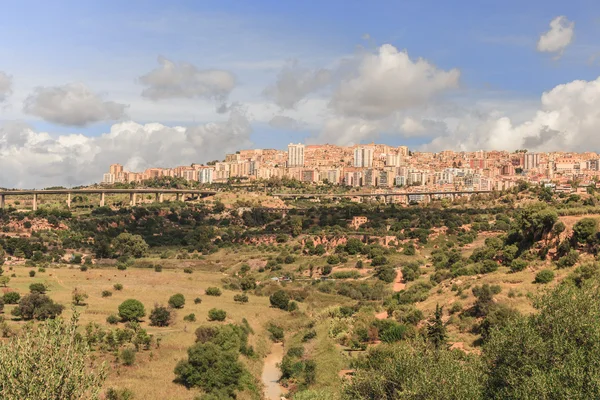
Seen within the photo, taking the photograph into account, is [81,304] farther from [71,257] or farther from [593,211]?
[593,211]

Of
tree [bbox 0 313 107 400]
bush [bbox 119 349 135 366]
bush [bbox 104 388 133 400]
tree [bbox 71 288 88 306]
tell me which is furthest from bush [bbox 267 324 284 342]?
tree [bbox 0 313 107 400]

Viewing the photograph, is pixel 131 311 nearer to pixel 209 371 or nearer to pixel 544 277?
pixel 209 371

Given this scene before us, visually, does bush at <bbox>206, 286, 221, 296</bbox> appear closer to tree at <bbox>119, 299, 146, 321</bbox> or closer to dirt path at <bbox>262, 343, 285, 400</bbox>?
dirt path at <bbox>262, 343, 285, 400</bbox>

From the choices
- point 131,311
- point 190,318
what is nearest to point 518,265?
point 190,318

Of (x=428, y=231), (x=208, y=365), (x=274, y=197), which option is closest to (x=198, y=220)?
(x=274, y=197)

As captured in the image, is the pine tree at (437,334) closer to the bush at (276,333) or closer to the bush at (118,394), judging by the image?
the bush at (118,394)

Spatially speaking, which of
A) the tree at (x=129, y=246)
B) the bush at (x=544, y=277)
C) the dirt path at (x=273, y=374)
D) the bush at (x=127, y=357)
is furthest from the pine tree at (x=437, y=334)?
the tree at (x=129, y=246)
